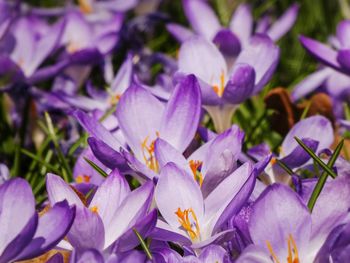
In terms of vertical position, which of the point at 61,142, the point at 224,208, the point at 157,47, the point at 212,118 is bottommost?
the point at 157,47

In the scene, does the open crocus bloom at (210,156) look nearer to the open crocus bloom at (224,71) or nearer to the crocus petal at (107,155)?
the crocus petal at (107,155)

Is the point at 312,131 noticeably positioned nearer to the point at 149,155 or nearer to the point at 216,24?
the point at 149,155

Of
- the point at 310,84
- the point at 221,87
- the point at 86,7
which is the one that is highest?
the point at 221,87

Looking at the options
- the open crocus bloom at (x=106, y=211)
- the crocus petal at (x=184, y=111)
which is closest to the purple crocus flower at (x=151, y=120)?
the crocus petal at (x=184, y=111)

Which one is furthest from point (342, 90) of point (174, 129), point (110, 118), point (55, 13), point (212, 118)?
point (55, 13)

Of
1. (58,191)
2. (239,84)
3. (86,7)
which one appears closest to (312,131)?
(239,84)

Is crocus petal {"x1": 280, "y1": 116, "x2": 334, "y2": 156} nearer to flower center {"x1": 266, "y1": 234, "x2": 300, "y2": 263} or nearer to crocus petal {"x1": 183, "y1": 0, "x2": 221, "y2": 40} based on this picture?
flower center {"x1": 266, "y1": 234, "x2": 300, "y2": 263}

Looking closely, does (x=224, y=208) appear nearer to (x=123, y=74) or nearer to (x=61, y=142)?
(x=61, y=142)
